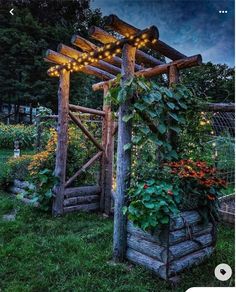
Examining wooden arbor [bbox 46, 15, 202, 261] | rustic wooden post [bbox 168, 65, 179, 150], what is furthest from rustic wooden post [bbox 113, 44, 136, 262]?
rustic wooden post [bbox 168, 65, 179, 150]

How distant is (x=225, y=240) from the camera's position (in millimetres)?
3623

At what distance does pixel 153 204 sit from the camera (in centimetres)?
255

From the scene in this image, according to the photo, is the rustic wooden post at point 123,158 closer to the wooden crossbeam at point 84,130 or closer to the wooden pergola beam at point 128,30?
the wooden pergola beam at point 128,30

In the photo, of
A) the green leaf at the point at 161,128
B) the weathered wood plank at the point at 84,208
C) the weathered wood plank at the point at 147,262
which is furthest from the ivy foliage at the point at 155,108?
the weathered wood plank at the point at 84,208

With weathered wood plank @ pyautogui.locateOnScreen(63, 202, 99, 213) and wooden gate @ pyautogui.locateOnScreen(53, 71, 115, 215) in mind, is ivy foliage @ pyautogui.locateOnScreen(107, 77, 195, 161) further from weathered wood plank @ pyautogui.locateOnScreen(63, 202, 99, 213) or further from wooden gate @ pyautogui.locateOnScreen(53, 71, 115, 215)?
weathered wood plank @ pyautogui.locateOnScreen(63, 202, 99, 213)

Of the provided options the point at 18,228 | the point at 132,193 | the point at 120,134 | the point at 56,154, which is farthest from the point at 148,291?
the point at 56,154

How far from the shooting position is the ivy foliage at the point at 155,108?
2.95 metres

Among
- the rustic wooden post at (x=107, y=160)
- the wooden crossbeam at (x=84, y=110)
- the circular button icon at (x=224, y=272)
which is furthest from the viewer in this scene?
the rustic wooden post at (x=107, y=160)

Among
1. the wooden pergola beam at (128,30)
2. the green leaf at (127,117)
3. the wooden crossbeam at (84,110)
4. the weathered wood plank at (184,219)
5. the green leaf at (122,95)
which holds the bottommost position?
the weathered wood plank at (184,219)

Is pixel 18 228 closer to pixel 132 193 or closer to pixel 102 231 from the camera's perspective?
pixel 102 231

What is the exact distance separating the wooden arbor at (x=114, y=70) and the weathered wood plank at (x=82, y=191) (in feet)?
0.18

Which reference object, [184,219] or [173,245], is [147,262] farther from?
[184,219]

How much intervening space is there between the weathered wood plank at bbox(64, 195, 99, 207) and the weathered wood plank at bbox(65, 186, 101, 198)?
2.1 inches

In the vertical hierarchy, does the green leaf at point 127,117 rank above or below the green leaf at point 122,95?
below
